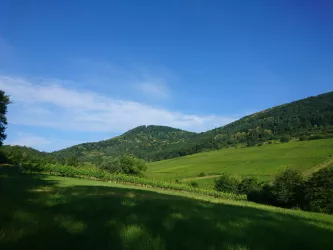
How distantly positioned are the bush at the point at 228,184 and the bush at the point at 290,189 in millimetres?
32445

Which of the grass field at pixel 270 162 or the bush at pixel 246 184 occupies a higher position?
the grass field at pixel 270 162

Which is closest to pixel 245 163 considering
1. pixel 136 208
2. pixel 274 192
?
pixel 274 192

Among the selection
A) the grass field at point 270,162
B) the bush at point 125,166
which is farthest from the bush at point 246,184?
the bush at point 125,166

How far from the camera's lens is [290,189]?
65.2m

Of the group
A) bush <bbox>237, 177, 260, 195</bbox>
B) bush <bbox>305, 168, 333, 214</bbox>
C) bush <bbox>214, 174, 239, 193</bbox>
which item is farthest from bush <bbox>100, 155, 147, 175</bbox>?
bush <bbox>305, 168, 333, 214</bbox>

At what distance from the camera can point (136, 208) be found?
9.52 metres

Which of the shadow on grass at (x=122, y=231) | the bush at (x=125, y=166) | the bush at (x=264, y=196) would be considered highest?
the bush at (x=125, y=166)

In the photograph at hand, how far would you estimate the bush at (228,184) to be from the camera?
3879 inches

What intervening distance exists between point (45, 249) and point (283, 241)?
5725mm

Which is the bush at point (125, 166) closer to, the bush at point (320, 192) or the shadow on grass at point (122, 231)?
the bush at point (320, 192)

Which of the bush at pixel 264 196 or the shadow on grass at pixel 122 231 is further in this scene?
the bush at pixel 264 196

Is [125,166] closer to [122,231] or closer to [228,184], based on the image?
[228,184]

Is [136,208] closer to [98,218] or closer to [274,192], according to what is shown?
[98,218]

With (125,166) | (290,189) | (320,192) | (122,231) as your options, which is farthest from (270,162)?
(122,231)
